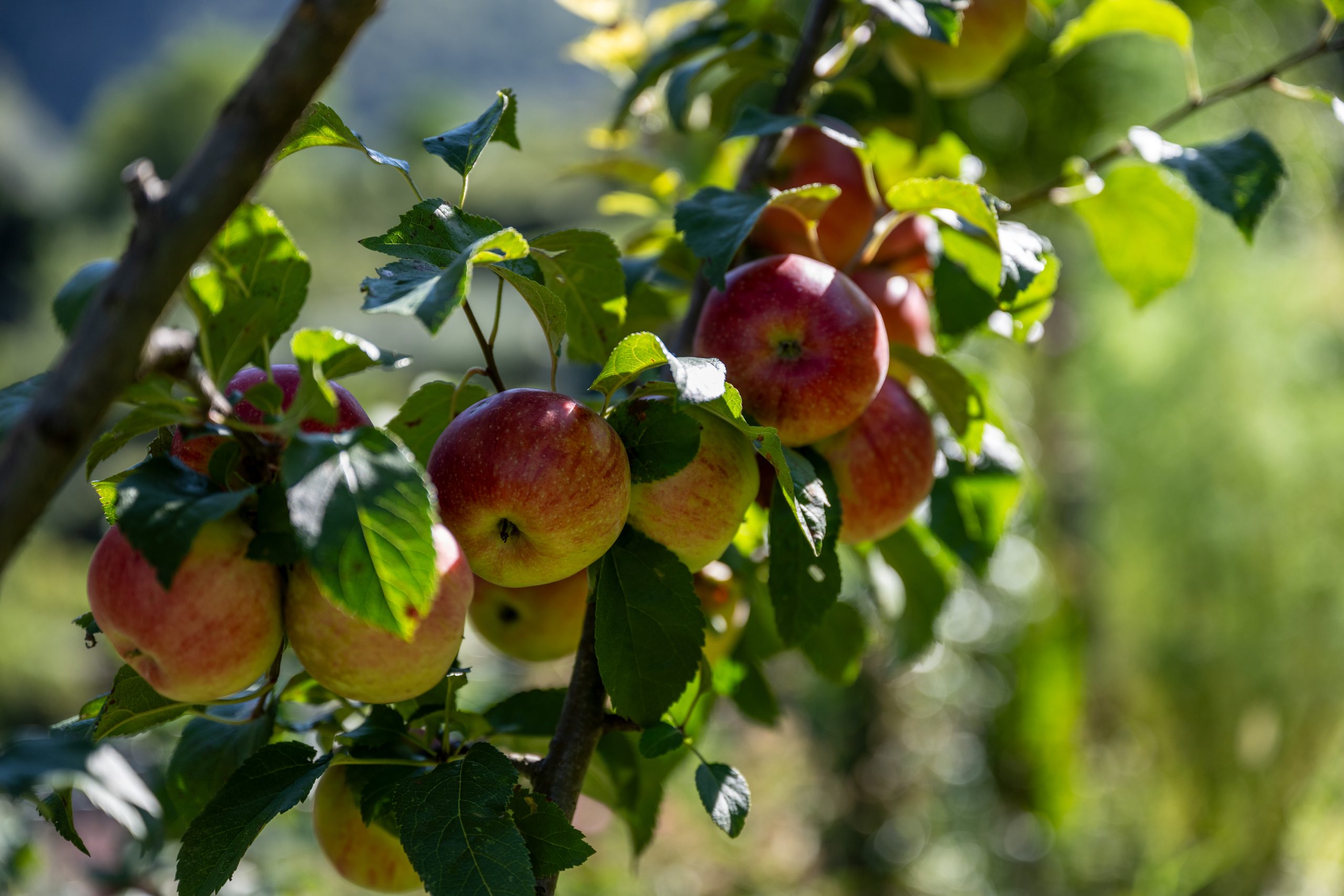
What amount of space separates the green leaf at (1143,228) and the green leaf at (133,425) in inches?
19.2

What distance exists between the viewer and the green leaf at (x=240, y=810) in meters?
0.35

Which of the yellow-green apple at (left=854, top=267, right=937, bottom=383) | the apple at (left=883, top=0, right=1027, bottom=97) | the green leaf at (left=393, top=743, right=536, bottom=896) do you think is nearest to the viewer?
the green leaf at (left=393, top=743, right=536, bottom=896)

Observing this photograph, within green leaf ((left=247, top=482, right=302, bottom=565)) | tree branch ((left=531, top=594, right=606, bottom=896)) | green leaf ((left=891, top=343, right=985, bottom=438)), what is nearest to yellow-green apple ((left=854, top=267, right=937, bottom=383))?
green leaf ((left=891, top=343, right=985, bottom=438))

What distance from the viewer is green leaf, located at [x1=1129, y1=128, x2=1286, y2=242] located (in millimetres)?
496

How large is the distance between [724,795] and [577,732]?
0.07 m

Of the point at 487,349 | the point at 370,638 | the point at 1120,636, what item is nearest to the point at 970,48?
the point at 487,349

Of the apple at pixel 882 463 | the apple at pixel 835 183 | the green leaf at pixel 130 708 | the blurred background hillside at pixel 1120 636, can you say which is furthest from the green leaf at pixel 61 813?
the blurred background hillside at pixel 1120 636

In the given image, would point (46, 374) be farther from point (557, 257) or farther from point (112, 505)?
point (557, 257)

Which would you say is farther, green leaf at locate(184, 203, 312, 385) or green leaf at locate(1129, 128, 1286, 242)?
green leaf at locate(1129, 128, 1286, 242)

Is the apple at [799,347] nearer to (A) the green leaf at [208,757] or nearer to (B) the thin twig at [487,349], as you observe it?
(B) the thin twig at [487,349]

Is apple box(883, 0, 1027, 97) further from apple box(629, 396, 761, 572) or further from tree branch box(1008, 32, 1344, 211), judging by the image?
apple box(629, 396, 761, 572)

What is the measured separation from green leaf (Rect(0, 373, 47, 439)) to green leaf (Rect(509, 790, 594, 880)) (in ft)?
0.68

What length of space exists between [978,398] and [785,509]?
133 millimetres

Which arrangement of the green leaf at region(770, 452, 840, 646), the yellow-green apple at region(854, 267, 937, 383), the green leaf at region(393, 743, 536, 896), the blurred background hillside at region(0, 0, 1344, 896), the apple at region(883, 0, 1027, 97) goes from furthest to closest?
the blurred background hillside at region(0, 0, 1344, 896)
the apple at region(883, 0, 1027, 97)
the yellow-green apple at region(854, 267, 937, 383)
the green leaf at region(770, 452, 840, 646)
the green leaf at region(393, 743, 536, 896)
